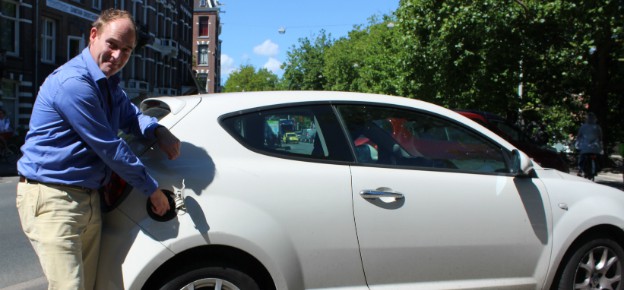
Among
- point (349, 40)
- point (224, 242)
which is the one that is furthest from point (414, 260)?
point (349, 40)

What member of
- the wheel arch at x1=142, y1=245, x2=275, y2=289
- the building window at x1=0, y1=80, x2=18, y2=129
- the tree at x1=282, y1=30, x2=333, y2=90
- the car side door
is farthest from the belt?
the tree at x1=282, y1=30, x2=333, y2=90

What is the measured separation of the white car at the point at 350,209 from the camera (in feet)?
8.40

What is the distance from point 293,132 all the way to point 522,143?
9.42m

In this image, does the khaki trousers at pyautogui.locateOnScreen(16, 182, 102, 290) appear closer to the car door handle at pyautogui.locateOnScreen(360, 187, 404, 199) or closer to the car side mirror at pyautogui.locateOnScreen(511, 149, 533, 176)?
the car door handle at pyautogui.locateOnScreen(360, 187, 404, 199)

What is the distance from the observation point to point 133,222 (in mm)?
2516

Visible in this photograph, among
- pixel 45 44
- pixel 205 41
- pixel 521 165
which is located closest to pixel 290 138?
pixel 521 165

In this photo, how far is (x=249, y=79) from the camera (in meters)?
93.1

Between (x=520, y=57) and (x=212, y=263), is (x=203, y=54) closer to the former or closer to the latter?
(x=520, y=57)

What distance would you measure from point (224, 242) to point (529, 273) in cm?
193

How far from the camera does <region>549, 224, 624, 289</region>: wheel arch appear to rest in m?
3.35

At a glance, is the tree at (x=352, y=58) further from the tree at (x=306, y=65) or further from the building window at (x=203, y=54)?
the building window at (x=203, y=54)

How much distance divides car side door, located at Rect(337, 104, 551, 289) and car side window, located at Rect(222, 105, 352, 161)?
113 mm

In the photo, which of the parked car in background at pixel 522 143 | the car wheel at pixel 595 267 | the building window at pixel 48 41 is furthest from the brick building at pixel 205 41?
the car wheel at pixel 595 267

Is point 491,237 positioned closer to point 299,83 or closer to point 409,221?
point 409,221
